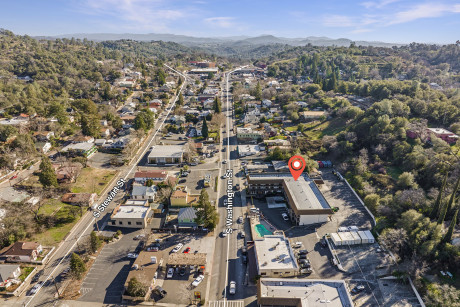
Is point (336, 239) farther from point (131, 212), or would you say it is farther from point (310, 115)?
point (310, 115)

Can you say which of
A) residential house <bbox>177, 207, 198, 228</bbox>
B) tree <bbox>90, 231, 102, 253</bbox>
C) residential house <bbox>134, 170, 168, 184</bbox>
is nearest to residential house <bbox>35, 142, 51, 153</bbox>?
residential house <bbox>134, 170, 168, 184</bbox>

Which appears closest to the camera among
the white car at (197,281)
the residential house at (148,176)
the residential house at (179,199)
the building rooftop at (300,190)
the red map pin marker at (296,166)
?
the white car at (197,281)

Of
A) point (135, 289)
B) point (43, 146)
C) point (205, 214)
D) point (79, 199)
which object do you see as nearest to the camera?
point (135, 289)

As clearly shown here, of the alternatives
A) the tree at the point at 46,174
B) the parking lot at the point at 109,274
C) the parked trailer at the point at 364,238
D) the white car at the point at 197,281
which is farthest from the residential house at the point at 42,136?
the parked trailer at the point at 364,238

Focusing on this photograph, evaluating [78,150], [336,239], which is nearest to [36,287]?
[78,150]

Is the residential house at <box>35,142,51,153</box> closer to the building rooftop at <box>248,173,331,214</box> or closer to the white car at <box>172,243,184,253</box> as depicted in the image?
the white car at <box>172,243,184,253</box>

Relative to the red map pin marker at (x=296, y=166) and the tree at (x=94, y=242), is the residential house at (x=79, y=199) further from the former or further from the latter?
the red map pin marker at (x=296, y=166)
